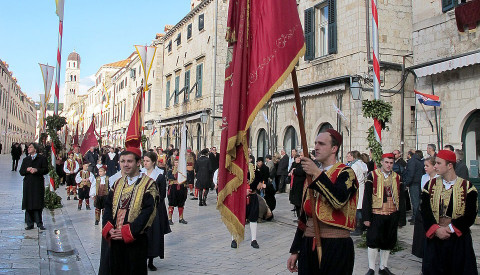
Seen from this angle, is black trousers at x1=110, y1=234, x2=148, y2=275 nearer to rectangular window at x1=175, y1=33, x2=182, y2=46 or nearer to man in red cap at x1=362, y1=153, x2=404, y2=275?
man in red cap at x1=362, y1=153, x2=404, y2=275

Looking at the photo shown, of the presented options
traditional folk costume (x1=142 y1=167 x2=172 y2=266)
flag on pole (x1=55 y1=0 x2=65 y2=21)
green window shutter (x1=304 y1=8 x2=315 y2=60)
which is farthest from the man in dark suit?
green window shutter (x1=304 y1=8 x2=315 y2=60)

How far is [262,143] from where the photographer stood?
2200cm

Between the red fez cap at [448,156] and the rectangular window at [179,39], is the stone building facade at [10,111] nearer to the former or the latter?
the rectangular window at [179,39]

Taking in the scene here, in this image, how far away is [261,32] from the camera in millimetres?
3643

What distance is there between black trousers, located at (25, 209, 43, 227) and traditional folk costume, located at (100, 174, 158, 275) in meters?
6.14

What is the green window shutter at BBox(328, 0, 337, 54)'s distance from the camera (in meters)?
16.4

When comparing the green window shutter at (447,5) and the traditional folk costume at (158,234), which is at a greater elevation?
the green window shutter at (447,5)

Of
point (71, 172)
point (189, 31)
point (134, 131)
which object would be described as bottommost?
point (71, 172)

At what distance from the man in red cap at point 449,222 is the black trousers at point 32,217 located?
323 inches

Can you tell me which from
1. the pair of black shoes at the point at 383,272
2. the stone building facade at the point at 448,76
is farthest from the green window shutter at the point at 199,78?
the pair of black shoes at the point at 383,272

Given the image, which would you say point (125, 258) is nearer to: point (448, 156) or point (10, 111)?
point (448, 156)

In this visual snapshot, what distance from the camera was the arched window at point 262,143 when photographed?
71.2 feet

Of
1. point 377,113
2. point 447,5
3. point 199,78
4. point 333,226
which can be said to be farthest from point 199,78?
point 333,226

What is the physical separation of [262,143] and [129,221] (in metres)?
17.8
